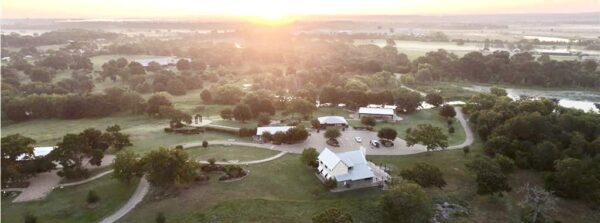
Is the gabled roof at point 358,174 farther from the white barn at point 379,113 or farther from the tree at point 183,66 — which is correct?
the tree at point 183,66

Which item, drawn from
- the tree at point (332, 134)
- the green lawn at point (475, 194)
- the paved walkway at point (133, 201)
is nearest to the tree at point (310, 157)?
the green lawn at point (475, 194)

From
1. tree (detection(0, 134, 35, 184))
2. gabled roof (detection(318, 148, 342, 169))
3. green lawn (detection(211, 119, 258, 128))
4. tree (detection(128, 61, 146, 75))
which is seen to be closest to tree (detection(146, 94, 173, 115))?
green lawn (detection(211, 119, 258, 128))

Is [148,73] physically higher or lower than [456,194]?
higher

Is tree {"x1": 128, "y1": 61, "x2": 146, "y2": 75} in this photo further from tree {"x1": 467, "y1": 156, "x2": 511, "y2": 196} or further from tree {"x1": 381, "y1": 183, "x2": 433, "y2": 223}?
tree {"x1": 467, "y1": 156, "x2": 511, "y2": 196}

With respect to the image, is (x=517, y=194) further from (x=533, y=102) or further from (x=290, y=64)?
(x=290, y=64)

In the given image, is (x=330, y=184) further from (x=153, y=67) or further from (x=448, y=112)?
(x=153, y=67)

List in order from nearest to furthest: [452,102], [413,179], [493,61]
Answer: [413,179], [452,102], [493,61]

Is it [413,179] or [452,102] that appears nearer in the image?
[413,179]

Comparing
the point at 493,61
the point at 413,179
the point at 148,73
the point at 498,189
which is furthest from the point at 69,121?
the point at 493,61

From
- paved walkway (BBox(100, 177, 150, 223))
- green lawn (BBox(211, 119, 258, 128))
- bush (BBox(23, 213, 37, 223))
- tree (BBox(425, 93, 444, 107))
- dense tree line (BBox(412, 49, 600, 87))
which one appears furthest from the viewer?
dense tree line (BBox(412, 49, 600, 87))
